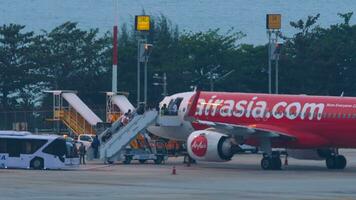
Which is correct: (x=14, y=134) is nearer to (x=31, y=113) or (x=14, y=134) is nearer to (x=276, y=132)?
(x=276, y=132)

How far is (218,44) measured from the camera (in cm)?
11562

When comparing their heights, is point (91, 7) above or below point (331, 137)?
above

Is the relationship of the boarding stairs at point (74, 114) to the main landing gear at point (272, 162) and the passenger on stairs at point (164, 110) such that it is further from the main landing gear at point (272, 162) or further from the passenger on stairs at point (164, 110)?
the main landing gear at point (272, 162)

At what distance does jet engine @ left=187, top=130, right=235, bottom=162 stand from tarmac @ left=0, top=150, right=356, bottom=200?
0.69 meters

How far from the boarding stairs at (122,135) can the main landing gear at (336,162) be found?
9.61 m

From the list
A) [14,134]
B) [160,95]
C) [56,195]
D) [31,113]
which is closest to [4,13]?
[160,95]

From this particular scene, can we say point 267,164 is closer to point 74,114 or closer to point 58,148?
point 58,148

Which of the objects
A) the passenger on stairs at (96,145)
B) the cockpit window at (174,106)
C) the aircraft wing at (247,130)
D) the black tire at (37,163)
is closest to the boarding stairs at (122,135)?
the passenger on stairs at (96,145)

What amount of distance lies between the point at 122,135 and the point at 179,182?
1674 centimetres

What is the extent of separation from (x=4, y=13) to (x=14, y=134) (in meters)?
66.6

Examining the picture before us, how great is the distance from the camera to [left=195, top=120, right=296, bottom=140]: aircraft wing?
57719mm

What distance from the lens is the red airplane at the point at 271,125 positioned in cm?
5800

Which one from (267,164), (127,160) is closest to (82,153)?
(127,160)

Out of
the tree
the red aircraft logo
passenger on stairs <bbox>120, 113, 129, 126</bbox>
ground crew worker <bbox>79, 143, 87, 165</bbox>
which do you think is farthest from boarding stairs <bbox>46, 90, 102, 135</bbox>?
the tree
